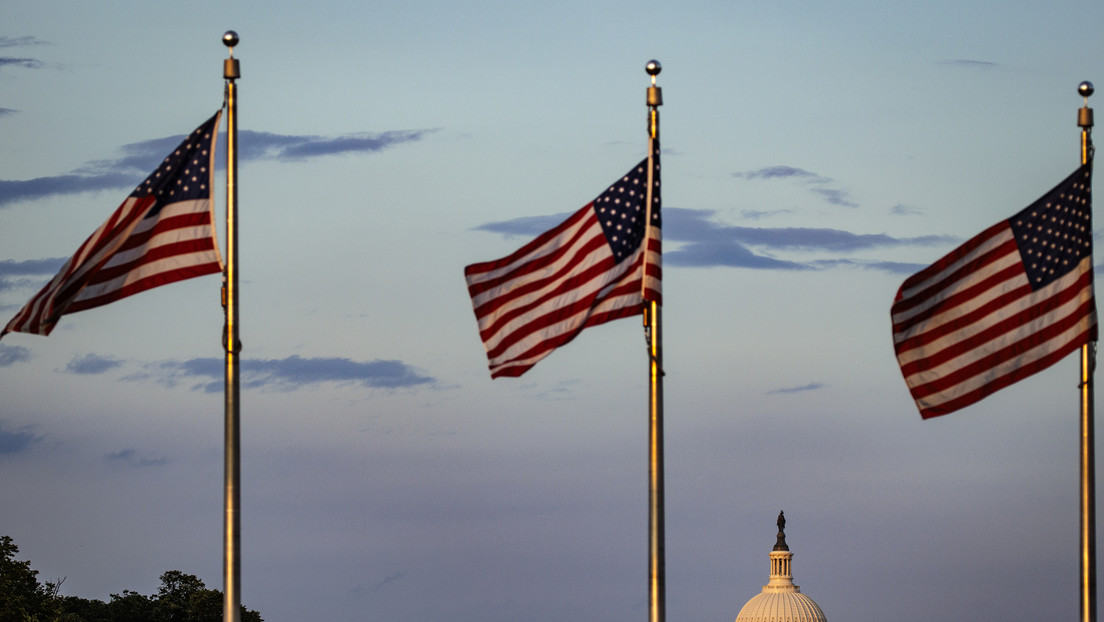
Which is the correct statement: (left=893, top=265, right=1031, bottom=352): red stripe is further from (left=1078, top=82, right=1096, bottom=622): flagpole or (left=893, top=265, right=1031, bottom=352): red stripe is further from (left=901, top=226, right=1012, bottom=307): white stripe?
(left=1078, top=82, right=1096, bottom=622): flagpole

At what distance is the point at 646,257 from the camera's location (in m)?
39.8

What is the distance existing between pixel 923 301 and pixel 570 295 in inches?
259

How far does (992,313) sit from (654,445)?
667 centimetres

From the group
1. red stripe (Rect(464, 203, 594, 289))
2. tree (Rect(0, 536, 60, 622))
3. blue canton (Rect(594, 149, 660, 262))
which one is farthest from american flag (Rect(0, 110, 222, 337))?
tree (Rect(0, 536, 60, 622))

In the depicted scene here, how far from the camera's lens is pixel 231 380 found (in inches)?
1608

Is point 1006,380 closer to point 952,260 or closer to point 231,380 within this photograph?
point 952,260

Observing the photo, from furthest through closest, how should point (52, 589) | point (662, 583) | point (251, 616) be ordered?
point (251, 616) → point (52, 589) → point (662, 583)

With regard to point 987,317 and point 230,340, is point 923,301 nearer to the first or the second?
point 987,317

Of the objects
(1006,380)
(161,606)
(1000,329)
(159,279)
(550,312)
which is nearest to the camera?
(550,312)

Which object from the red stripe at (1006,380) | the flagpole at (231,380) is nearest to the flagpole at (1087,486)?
the red stripe at (1006,380)

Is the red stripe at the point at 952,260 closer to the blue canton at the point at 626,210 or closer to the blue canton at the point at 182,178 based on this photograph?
the blue canton at the point at 626,210

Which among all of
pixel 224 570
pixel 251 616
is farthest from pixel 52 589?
pixel 224 570

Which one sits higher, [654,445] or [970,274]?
[970,274]

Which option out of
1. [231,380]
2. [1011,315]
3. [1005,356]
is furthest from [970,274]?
[231,380]
